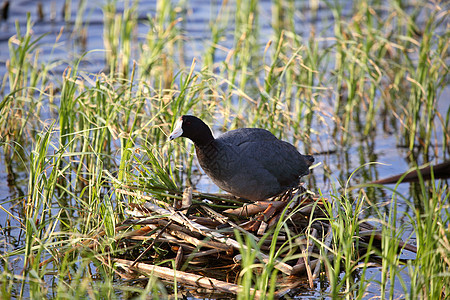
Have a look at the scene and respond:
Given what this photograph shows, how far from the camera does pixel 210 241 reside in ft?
12.5

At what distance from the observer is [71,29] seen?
8.98 metres

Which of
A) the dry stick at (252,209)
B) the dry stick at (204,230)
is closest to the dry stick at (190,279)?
the dry stick at (204,230)

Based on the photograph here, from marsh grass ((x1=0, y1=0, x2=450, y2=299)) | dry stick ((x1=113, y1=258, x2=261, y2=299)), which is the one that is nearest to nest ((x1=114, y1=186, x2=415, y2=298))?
dry stick ((x1=113, y1=258, x2=261, y2=299))

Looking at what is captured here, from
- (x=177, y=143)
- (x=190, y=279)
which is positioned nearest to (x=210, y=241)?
(x=190, y=279)

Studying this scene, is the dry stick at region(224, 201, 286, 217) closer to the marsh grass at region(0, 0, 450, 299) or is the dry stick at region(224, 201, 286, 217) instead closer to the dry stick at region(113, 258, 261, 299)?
the marsh grass at region(0, 0, 450, 299)

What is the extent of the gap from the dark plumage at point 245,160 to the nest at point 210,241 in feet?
0.50

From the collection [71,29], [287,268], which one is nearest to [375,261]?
[287,268]

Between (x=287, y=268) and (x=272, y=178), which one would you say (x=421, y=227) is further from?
(x=272, y=178)

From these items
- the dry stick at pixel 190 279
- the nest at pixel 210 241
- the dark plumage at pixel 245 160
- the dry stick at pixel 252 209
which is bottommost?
the dry stick at pixel 190 279

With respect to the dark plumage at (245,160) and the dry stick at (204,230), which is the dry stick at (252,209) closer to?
the dark plumage at (245,160)

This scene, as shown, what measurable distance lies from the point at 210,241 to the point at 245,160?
0.63 metres

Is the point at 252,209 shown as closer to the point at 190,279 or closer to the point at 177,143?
the point at 190,279

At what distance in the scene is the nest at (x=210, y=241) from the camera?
361cm

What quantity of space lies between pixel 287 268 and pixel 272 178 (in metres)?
0.77
